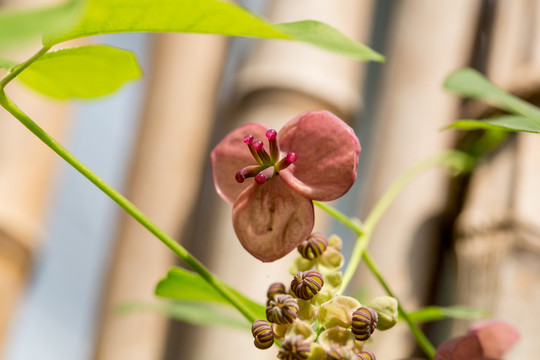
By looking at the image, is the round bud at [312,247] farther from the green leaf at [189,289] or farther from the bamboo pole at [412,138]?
the bamboo pole at [412,138]

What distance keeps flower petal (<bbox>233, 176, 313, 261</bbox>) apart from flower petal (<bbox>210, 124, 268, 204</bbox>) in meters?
0.02

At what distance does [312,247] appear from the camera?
211 millimetres

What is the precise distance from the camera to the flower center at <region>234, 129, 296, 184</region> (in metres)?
0.20

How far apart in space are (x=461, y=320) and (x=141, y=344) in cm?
42

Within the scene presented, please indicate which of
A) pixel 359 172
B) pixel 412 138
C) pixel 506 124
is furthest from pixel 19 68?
pixel 359 172

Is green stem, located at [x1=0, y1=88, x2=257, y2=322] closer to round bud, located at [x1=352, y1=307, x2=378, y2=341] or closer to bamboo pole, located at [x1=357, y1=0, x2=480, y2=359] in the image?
round bud, located at [x1=352, y1=307, x2=378, y2=341]

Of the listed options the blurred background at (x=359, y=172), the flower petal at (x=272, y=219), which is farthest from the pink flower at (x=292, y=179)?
the blurred background at (x=359, y=172)

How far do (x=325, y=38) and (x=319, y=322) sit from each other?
76 millimetres

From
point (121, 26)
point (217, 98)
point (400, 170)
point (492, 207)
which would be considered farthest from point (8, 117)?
point (121, 26)

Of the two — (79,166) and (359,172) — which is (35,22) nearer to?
(79,166)

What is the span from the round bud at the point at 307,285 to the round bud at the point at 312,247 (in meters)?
0.03

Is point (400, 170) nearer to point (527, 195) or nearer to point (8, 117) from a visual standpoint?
point (527, 195)

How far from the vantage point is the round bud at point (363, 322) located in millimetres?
174

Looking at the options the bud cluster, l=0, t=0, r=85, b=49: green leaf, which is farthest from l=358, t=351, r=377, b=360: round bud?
l=0, t=0, r=85, b=49: green leaf
